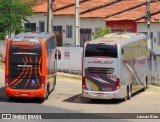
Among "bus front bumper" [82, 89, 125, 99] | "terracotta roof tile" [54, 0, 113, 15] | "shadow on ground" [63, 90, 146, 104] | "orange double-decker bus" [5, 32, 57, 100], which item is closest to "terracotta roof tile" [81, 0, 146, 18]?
"terracotta roof tile" [54, 0, 113, 15]

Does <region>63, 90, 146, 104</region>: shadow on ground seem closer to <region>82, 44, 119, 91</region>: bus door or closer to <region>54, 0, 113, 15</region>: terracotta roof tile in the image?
<region>82, 44, 119, 91</region>: bus door

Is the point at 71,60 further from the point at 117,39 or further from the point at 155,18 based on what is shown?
the point at 155,18

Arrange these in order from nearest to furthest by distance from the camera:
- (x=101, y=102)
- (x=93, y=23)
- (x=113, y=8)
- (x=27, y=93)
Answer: (x=27, y=93), (x=101, y=102), (x=93, y=23), (x=113, y=8)

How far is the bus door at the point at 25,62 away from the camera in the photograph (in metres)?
27.2

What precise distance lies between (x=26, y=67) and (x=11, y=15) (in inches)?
837

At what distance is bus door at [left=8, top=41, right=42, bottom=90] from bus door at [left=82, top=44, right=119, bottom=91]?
2.44 metres

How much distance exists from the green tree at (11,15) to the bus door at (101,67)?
2100cm

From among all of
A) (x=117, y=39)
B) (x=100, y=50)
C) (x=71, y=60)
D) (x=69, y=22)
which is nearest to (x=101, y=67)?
(x=100, y=50)

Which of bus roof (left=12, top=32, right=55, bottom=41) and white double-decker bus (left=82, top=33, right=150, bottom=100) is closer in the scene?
white double-decker bus (left=82, top=33, right=150, bottom=100)

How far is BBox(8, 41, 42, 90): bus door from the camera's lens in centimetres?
2723

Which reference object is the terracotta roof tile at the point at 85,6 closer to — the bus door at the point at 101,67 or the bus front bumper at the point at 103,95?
the bus door at the point at 101,67

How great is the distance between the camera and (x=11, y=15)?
47.8 metres

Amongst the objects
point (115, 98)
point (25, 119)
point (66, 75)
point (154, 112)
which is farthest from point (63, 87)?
point (25, 119)

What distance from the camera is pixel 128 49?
93.2 feet
